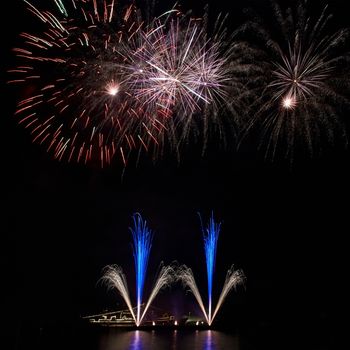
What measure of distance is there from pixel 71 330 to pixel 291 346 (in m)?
19.1

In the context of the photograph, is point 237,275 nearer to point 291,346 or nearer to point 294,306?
A: point 294,306

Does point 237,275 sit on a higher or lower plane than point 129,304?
higher

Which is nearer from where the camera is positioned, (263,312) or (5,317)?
(5,317)

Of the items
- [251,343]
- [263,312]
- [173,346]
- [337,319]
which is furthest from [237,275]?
[173,346]

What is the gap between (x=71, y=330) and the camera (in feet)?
119

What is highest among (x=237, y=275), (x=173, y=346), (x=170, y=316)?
(x=237, y=275)

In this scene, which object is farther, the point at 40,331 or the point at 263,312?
the point at 263,312

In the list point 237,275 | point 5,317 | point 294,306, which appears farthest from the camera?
point 237,275

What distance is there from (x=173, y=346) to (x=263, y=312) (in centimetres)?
2797

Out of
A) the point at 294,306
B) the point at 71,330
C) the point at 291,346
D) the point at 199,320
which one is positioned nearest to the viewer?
the point at 291,346

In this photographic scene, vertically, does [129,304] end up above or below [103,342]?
above

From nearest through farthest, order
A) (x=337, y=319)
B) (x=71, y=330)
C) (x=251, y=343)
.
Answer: (x=251, y=343), (x=71, y=330), (x=337, y=319)

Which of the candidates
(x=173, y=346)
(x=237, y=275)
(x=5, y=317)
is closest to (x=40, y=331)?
(x=173, y=346)

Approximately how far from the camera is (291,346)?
91.6ft
